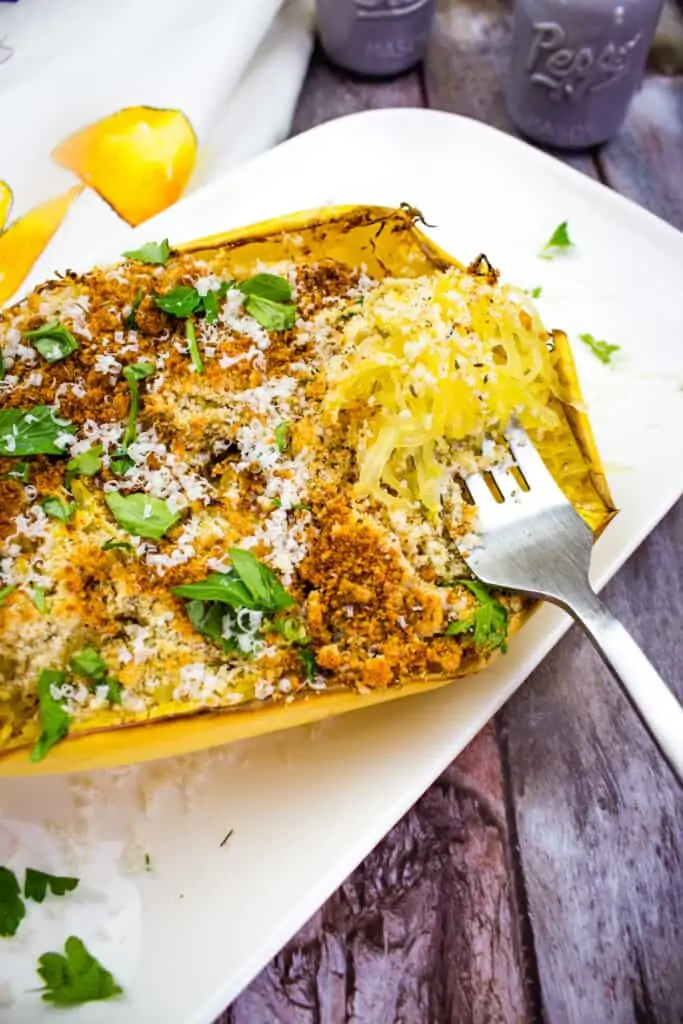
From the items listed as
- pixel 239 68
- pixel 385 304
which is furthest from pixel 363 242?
pixel 239 68

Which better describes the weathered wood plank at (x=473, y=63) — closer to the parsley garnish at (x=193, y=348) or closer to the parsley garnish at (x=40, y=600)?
the parsley garnish at (x=193, y=348)

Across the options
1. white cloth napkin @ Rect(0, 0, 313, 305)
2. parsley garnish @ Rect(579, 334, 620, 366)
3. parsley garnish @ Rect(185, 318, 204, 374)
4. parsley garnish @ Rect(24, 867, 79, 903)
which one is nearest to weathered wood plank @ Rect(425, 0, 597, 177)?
white cloth napkin @ Rect(0, 0, 313, 305)

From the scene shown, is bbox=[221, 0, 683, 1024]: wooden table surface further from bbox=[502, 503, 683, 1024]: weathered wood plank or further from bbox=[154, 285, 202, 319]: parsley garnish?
bbox=[154, 285, 202, 319]: parsley garnish

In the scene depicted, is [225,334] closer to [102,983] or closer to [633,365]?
[633,365]

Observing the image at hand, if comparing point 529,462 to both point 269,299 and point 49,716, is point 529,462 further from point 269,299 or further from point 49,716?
point 49,716

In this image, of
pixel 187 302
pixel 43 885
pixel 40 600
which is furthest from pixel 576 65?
pixel 43 885

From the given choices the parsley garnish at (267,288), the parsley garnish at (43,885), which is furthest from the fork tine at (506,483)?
the parsley garnish at (43,885)
